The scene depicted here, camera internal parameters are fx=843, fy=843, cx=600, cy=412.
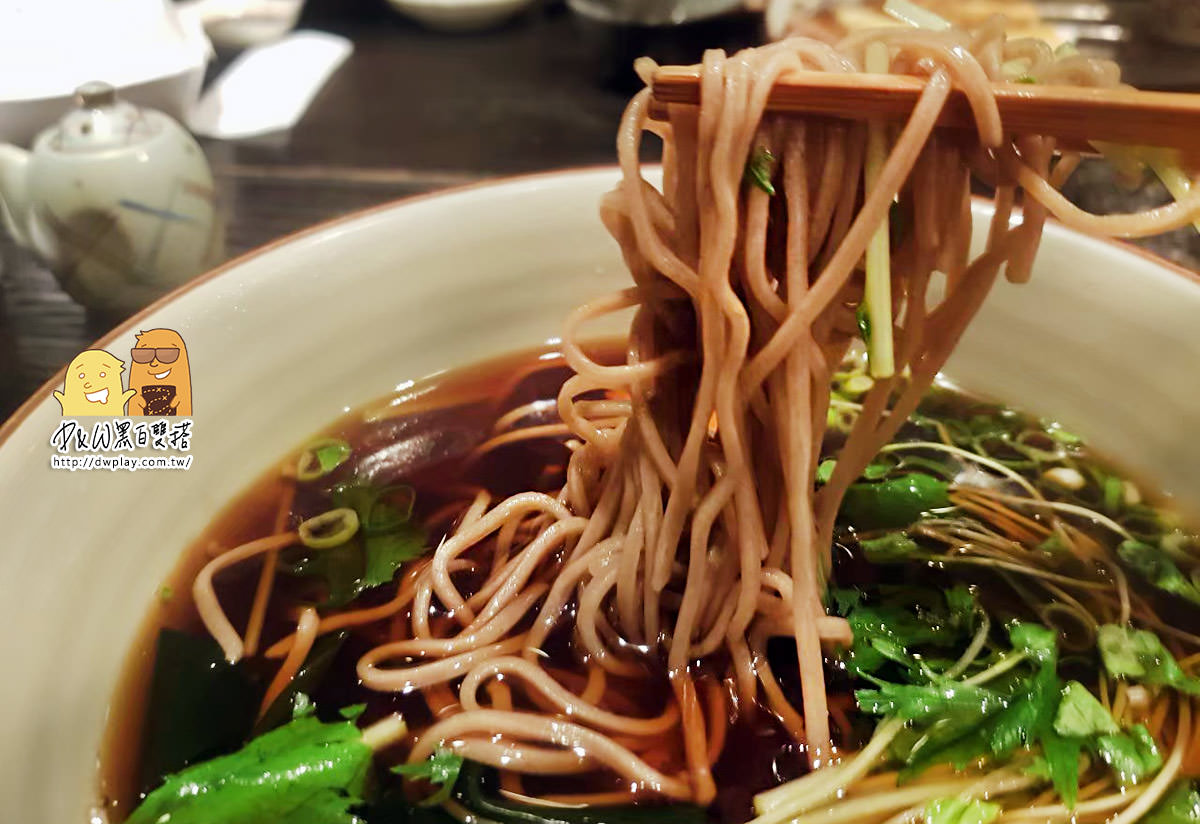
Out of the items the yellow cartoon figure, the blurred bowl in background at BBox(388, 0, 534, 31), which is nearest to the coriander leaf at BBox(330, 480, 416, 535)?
the yellow cartoon figure

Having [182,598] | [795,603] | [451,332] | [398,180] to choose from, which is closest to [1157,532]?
[795,603]

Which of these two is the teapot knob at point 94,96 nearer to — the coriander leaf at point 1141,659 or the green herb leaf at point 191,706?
the green herb leaf at point 191,706

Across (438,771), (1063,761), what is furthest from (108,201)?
(1063,761)

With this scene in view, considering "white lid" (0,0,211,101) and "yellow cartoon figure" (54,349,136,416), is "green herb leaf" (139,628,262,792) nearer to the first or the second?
"yellow cartoon figure" (54,349,136,416)

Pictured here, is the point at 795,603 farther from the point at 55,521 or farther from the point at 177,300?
the point at 177,300

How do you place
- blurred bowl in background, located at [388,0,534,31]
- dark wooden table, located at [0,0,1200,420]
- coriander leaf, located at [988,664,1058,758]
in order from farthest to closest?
blurred bowl in background, located at [388,0,534,31] < dark wooden table, located at [0,0,1200,420] < coriander leaf, located at [988,664,1058,758]

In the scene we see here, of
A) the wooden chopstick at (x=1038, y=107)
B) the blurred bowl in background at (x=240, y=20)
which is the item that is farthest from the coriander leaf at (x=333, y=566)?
the blurred bowl in background at (x=240, y=20)
